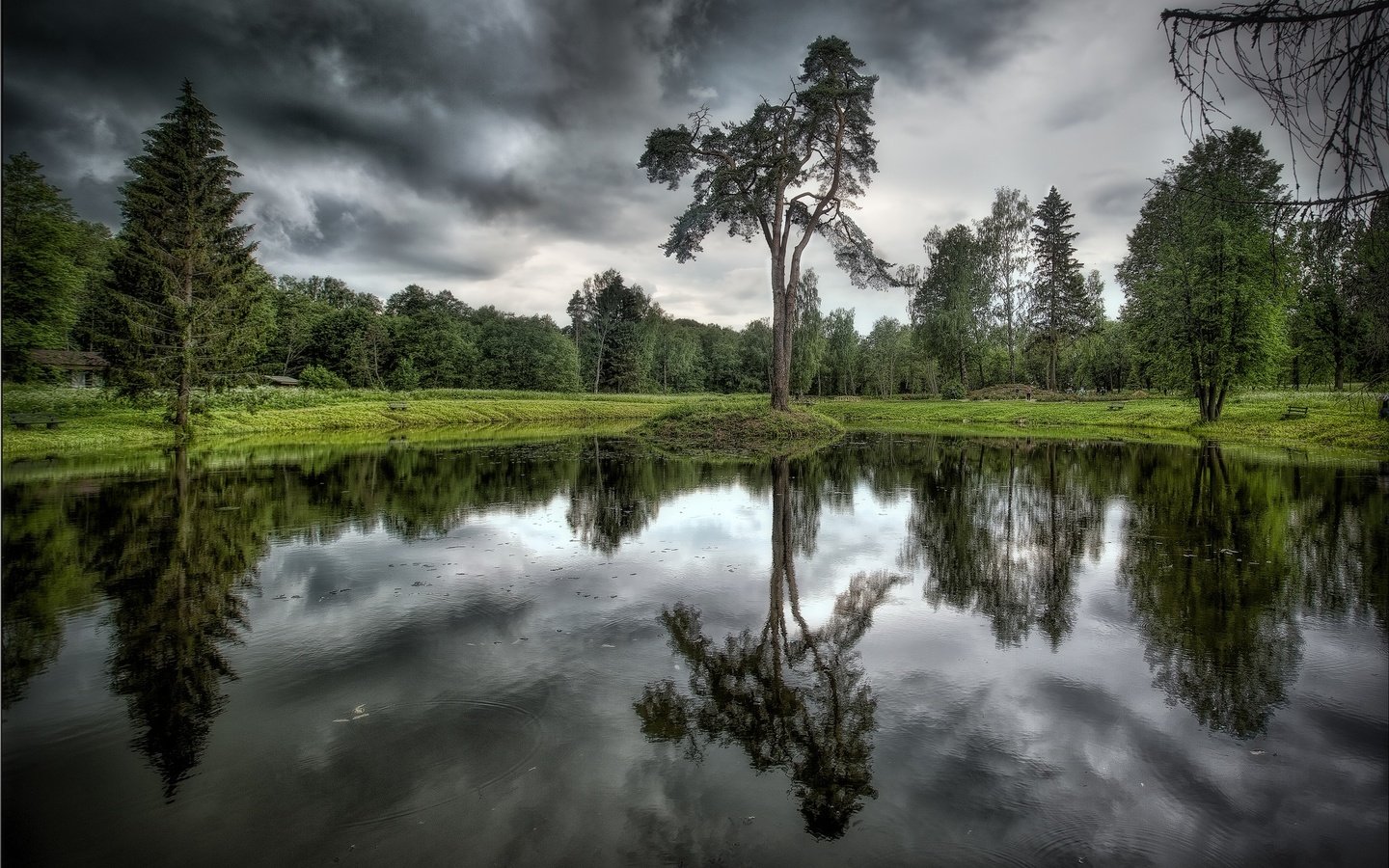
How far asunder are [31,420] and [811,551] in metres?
27.5

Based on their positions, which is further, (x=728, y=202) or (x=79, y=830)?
(x=728, y=202)

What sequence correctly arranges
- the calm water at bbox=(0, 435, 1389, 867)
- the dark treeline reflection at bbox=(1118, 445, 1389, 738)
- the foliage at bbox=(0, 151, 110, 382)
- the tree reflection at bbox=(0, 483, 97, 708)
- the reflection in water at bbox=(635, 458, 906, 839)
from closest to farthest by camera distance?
the calm water at bbox=(0, 435, 1389, 867), the reflection in water at bbox=(635, 458, 906, 839), the dark treeline reflection at bbox=(1118, 445, 1389, 738), the tree reflection at bbox=(0, 483, 97, 708), the foliage at bbox=(0, 151, 110, 382)

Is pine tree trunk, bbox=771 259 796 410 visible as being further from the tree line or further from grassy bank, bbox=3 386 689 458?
grassy bank, bbox=3 386 689 458

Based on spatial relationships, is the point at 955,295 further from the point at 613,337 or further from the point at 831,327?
the point at 613,337

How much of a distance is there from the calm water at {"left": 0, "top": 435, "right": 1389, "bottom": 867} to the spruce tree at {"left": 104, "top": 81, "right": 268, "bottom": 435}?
1715cm

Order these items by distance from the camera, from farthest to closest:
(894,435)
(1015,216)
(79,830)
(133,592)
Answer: (1015,216) → (894,435) → (133,592) → (79,830)

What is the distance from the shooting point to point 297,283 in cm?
9194

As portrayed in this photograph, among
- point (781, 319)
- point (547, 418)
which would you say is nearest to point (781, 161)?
point (781, 319)

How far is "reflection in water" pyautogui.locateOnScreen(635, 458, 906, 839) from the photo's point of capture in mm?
3287

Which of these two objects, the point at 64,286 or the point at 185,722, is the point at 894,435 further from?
the point at 64,286

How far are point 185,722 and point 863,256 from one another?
2751 cm

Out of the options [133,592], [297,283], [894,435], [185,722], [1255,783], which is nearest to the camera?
[1255,783]

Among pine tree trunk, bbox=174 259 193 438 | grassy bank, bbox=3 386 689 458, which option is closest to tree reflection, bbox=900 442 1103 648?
grassy bank, bbox=3 386 689 458

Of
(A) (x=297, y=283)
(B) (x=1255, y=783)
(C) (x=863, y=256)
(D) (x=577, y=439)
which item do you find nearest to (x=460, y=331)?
(A) (x=297, y=283)
